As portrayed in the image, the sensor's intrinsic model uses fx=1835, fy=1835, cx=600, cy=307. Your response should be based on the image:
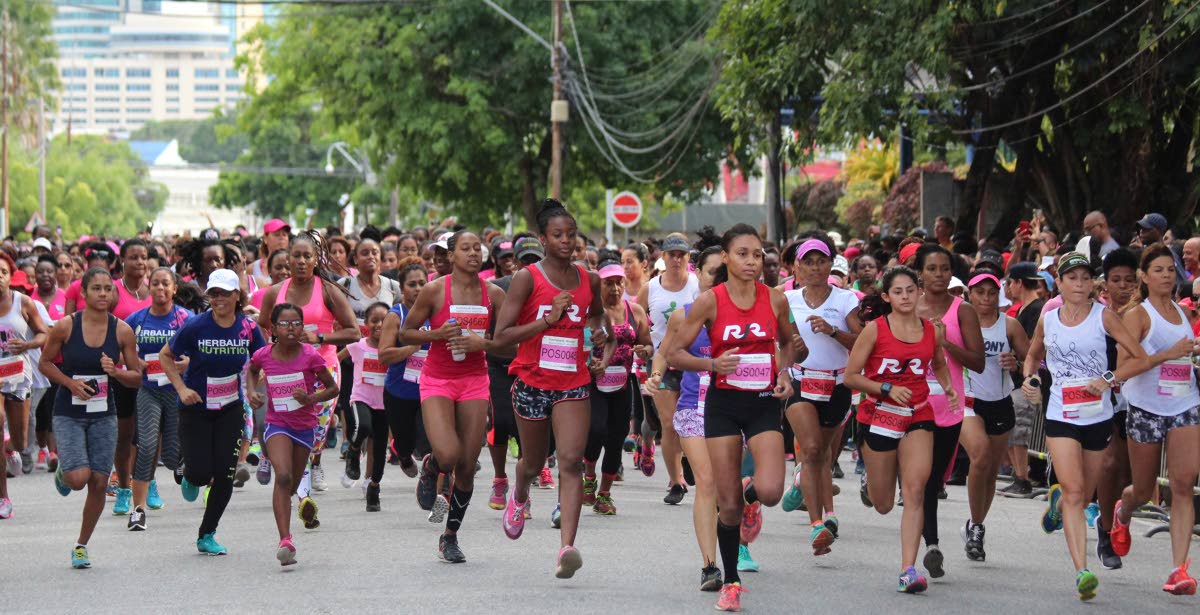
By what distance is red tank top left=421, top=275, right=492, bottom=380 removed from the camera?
33.7 feet

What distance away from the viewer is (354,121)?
42062 mm

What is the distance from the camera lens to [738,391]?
Answer: 350 inches

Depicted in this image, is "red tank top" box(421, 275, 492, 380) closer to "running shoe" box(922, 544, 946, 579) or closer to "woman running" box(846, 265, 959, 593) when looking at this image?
"woman running" box(846, 265, 959, 593)

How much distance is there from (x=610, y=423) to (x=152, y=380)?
307 cm

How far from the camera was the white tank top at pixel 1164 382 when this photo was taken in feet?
31.4

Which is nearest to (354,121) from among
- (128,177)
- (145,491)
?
(145,491)

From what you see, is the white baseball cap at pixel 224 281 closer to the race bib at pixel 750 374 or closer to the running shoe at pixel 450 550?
the running shoe at pixel 450 550

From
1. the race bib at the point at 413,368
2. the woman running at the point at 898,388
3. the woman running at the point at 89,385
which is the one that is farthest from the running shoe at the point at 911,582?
the woman running at the point at 89,385

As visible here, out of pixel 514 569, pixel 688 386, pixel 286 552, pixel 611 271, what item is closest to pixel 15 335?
pixel 611 271

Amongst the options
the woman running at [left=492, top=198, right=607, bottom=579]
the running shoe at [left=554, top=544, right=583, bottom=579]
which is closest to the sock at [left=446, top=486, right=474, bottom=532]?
the woman running at [left=492, top=198, right=607, bottom=579]

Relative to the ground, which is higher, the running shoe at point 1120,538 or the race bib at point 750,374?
the race bib at point 750,374

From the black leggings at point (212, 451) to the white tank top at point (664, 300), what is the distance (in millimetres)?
3437

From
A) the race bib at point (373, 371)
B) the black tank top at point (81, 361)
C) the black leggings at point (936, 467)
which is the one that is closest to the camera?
the black leggings at point (936, 467)

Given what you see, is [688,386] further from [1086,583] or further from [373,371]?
[373,371]
